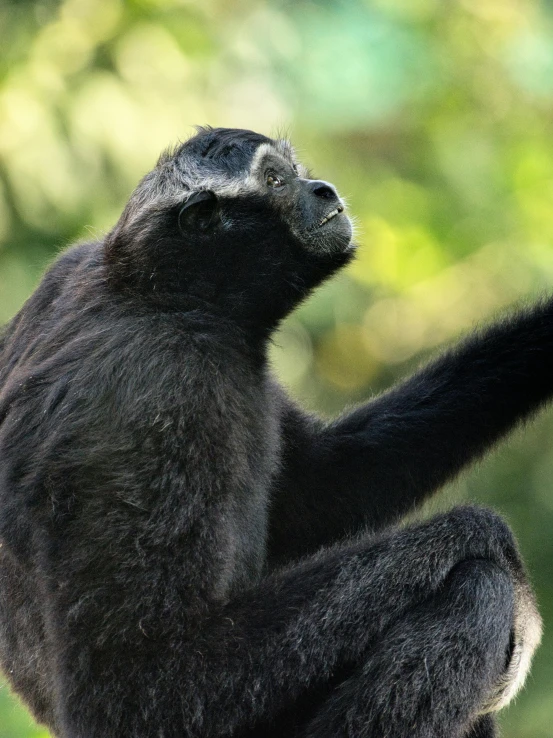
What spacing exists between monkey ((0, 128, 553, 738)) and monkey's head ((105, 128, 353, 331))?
1 centimetres

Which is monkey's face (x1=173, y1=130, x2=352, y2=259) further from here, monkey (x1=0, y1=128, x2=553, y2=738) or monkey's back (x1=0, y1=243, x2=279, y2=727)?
monkey's back (x1=0, y1=243, x2=279, y2=727)

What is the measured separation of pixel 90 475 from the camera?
5129 mm

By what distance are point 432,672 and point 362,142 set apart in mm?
8441

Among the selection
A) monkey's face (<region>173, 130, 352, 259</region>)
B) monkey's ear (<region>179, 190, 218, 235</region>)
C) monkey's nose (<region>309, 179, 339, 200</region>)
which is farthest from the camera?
monkey's nose (<region>309, 179, 339, 200</region>)

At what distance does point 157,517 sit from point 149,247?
1552 millimetres

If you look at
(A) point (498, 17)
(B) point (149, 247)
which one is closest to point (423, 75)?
(A) point (498, 17)

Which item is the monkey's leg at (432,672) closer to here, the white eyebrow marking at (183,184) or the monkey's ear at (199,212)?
the monkey's ear at (199,212)

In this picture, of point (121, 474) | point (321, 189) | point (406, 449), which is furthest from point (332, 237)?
point (121, 474)

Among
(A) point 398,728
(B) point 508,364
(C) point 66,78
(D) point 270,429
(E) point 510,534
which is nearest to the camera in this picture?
(A) point 398,728

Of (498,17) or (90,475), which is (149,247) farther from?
(498,17)

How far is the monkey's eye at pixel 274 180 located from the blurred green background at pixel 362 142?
2.97 m

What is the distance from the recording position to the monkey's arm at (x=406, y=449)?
6.71 meters

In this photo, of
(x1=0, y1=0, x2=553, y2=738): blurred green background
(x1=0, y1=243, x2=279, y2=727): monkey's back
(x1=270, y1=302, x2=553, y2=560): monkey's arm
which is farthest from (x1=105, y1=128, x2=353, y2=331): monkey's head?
(x1=0, y1=0, x2=553, y2=738): blurred green background

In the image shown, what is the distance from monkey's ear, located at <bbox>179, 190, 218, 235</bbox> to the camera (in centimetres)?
596
